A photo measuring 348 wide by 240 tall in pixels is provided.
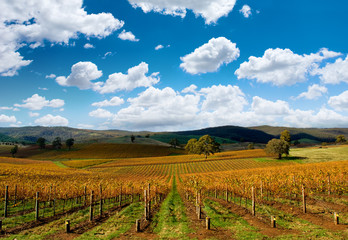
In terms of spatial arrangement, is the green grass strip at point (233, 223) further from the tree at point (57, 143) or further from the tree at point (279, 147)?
the tree at point (57, 143)

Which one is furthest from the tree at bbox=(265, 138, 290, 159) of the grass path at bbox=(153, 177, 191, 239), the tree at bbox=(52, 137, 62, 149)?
the tree at bbox=(52, 137, 62, 149)

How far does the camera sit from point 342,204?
20703 millimetres

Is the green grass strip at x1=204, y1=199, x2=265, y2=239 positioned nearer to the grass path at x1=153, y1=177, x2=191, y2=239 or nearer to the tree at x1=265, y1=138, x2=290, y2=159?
the grass path at x1=153, y1=177, x2=191, y2=239

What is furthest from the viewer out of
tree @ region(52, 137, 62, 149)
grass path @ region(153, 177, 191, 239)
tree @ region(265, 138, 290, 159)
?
tree @ region(52, 137, 62, 149)

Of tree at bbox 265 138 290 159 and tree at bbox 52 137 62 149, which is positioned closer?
tree at bbox 265 138 290 159

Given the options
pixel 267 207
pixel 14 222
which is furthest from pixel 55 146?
pixel 267 207

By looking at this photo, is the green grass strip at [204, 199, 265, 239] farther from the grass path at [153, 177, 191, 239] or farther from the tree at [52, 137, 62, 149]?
the tree at [52, 137, 62, 149]

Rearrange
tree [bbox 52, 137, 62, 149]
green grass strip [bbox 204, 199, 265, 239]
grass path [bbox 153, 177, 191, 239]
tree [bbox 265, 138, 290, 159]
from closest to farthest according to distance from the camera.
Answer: green grass strip [bbox 204, 199, 265, 239] < grass path [bbox 153, 177, 191, 239] < tree [bbox 265, 138, 290, 159] < tree [bbox 52, 137, 62, 149]

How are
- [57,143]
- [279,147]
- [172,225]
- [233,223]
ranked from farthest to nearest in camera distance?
[57,143] < [279,147] < [233,223] < [172,225]

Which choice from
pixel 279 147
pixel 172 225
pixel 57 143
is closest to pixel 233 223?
pixel 172 225

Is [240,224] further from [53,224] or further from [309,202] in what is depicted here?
[53,224]

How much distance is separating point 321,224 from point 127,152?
11771 centimetres

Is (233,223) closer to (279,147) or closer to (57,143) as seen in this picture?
(279,147)

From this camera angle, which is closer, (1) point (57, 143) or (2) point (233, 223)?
(2) point (233, 223)
